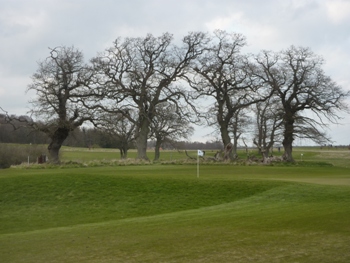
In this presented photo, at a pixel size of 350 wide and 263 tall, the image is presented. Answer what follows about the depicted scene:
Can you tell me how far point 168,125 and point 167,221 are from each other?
2052 inches

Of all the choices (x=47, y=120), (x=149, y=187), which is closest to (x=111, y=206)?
(x=149, y=187)

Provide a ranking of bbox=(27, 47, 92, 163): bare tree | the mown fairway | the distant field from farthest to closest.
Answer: the distant field
bbox=(27, 47, 92, 163): bare tree
the mown fairway

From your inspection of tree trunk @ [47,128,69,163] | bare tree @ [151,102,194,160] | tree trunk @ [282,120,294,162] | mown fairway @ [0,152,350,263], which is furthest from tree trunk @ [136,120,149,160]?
mown fairway @ [0,152,350,263]

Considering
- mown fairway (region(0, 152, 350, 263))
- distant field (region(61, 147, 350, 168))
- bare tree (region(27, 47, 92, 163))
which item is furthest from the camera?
distant field (region(61, 147, 350, 168))

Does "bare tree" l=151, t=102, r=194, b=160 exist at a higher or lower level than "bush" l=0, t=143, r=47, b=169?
higher

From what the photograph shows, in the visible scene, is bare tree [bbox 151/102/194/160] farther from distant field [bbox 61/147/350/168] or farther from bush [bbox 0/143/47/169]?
bush [bbox 0/143/47/169]

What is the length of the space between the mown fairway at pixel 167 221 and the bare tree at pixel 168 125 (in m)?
23.5

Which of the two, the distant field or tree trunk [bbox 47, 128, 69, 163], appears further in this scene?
the distant field

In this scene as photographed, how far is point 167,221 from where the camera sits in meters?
12.8

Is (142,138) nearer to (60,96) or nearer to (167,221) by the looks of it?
(60,96)

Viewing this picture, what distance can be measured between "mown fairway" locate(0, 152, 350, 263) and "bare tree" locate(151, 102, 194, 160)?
2350cm

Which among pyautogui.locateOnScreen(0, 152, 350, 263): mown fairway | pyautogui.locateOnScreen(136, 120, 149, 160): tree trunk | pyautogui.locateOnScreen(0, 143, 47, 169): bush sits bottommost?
pyautogui.locateOnScreen(0, 152, 350, 263): mown fairway

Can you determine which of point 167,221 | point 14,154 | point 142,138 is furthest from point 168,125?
point 167,221

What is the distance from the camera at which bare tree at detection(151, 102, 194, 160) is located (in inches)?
1799
